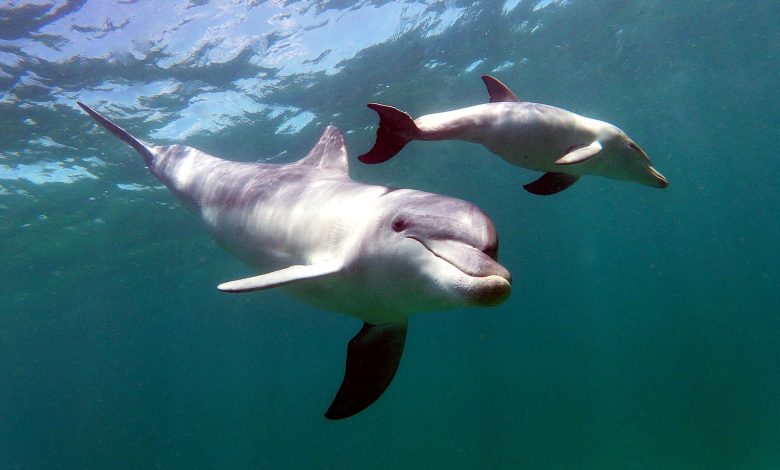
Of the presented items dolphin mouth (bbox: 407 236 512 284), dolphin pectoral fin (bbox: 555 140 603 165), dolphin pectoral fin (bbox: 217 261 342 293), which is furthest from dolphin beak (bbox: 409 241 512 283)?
dolphin pectoral fin (bbox: 555 140 603 165)

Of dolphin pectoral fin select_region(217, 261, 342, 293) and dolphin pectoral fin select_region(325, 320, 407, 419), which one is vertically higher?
dolphin pectoral fin select_region(217, 261, 342, 293)

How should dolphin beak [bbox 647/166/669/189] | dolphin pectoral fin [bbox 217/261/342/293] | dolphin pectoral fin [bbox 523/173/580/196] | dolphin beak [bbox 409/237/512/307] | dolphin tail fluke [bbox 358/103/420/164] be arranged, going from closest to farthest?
dolphin beak [bbox 409/237/512/307] → dolphin pectoral fin [bbox 217/261/342/293] → dolphin tail fluke [bbox 358/103/420/164] → dolphin beak [bbox 647/166/669/189] → dolphin pectoral fin [bbox 523/173/580/196]

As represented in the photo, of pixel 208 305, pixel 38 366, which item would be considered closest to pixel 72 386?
pixel 38 366

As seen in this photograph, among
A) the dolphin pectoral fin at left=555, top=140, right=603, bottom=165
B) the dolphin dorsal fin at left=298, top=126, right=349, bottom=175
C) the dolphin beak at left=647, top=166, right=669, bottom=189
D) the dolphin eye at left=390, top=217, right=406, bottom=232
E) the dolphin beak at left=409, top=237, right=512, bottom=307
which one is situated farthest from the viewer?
the dolphin dorsal fin at left=298, top=126, right=349, bottom=175

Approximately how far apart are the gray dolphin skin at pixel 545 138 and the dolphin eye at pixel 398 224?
1.06 metres

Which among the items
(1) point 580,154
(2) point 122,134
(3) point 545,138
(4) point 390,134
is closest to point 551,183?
(3) point 545,138

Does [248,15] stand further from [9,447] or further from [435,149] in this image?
[9,447]

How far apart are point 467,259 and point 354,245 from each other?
1.13 meters

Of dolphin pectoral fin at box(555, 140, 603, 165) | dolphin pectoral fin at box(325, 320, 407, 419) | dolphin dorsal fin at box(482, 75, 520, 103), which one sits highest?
dolphin dorsal fin at box(482, 75, 520, 103)

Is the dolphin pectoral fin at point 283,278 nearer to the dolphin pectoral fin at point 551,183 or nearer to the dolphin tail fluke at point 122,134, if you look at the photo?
the dolphin pectoral fin at point 551,183

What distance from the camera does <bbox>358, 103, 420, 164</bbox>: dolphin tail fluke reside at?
10.8 ft

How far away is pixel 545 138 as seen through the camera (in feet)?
13.0

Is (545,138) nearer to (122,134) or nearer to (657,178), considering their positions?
(657,178)

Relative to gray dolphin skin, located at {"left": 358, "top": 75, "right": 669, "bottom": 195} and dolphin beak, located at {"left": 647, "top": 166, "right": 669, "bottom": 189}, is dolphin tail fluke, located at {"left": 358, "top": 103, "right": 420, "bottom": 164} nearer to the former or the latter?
gray dolphin skin, located at {"left": 358, "top": 75, "right": 669, "bottom": 195}
